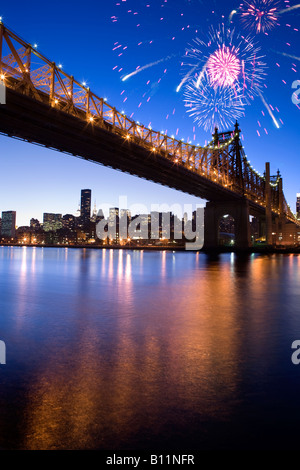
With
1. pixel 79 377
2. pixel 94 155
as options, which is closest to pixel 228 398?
pixel 79 377

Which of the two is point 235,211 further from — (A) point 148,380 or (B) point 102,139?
(A) point 148,380

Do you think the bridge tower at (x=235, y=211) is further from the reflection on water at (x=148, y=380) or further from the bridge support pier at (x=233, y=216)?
the reflection on water at (x=148, y=380)

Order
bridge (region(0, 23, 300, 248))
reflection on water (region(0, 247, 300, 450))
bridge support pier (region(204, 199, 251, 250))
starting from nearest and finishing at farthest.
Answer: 1. reflection on water (region(0, 247, 300, 450))
2. bridge (region(0, 23, 300, 248))
3. bridge support pier (region(204, 199, 251, 250))

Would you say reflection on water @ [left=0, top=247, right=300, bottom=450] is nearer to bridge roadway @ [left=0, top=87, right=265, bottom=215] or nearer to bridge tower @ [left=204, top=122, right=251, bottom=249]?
bridge roadway @ [left=0, top=87, right=265, bottom=215]

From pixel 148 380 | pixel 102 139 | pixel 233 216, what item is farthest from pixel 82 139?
pixel 233 216

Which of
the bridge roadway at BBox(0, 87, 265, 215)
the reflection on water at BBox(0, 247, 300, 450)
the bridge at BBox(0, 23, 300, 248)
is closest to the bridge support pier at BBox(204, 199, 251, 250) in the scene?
the bridge at BBox(0, 23, 300, 248)

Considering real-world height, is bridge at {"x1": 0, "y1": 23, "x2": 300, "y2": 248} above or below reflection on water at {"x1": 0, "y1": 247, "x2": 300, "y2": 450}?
above

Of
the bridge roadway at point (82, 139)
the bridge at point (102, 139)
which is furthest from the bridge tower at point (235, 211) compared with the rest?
the bridge roadway at point (82, 139)
